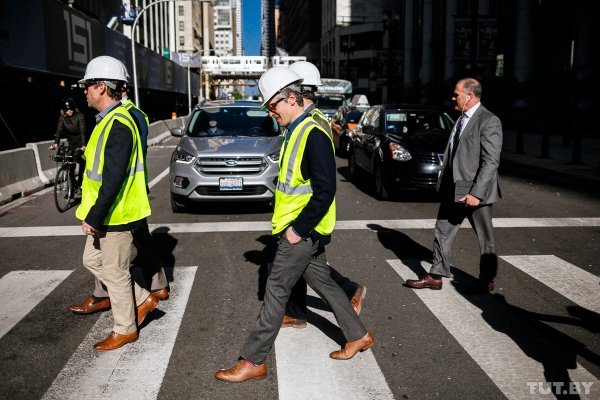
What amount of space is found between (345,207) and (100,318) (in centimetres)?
589

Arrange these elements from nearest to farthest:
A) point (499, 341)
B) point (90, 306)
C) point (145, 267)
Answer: point (499, 341), point (90, 306), point (145, 267)

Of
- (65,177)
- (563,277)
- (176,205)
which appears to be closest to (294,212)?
(563,277)

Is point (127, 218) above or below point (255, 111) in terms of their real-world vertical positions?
below

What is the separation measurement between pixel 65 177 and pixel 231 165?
3.21 metres

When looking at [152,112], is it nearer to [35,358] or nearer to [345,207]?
[345,207]

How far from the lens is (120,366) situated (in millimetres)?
3996

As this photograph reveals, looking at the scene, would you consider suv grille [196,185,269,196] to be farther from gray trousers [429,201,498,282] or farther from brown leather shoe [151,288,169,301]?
gray trousers [429,201,498,282]

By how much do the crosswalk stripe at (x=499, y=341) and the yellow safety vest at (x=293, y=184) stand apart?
148cm

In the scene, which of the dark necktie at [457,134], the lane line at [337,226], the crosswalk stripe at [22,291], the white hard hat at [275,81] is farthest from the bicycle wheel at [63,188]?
the white hard hat at [275,81]

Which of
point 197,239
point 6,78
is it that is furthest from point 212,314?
point 6,78

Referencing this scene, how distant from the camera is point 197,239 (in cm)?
786

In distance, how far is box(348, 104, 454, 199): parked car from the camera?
33.6 ft

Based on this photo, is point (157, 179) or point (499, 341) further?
point (157, 179)

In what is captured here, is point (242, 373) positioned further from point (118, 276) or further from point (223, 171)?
point (223, 171)
